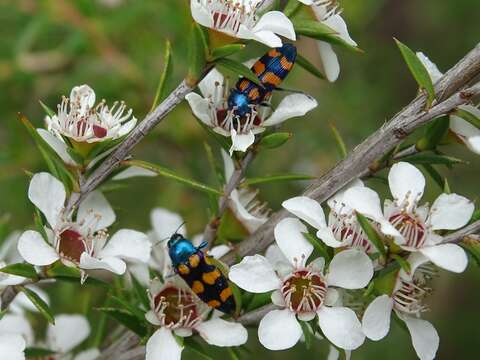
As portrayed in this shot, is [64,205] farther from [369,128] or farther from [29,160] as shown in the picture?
[369,128]

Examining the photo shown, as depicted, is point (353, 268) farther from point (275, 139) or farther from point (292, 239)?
point (275, 139)

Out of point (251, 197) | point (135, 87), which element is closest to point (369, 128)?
point (135, 87)

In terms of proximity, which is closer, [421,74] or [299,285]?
[421,74]

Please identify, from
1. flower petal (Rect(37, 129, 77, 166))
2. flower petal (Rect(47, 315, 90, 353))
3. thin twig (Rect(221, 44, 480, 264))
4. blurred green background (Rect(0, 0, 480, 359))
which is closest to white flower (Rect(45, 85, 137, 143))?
flower petal (Rect(37, 129, 77, 166))

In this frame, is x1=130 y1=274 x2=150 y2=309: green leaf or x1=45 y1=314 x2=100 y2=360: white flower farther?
x1=45 y1=314 x2=100 y2=360: white flower

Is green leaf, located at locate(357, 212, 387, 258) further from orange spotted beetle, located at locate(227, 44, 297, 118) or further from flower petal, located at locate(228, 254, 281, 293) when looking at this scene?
orange spotted beetle, located at locate(227, 44, 297, 118)

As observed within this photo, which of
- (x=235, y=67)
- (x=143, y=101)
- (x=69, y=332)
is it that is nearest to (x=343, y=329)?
(x=235, y=67)

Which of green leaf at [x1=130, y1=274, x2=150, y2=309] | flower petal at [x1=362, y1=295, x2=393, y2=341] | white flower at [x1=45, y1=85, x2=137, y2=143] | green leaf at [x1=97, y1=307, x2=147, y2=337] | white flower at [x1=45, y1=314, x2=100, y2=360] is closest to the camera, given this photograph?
flower petal at [x1=362, y1=295, x2=393, y2=341]
